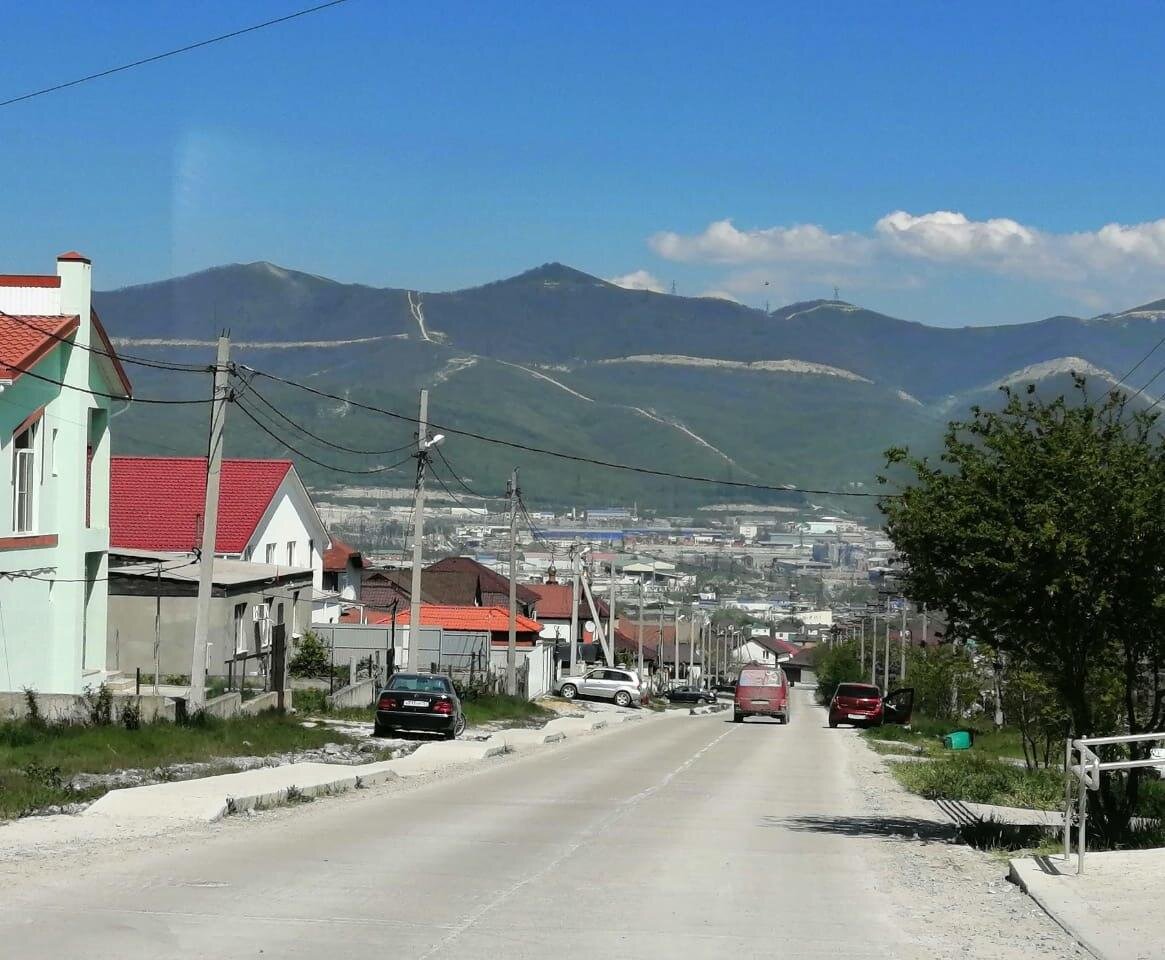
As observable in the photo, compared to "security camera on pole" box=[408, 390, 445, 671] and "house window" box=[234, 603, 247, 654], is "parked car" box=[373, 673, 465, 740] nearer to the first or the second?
"security camera on pole" box=[408, 390, 445, 671]

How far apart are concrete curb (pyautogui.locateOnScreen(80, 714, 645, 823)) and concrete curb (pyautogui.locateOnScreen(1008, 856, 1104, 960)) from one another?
7868 millimetres

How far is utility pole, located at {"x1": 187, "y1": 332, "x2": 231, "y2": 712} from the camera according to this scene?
90.3 ft

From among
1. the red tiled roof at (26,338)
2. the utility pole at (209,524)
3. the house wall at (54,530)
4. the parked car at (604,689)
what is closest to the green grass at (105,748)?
the utility pole at (209,524)

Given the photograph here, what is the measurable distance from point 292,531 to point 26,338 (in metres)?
30.3

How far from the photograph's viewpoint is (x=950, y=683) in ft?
193

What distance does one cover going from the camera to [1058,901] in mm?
12164

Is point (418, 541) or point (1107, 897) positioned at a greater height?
point (418, 541)

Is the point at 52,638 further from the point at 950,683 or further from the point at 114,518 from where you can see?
the point at 950,683

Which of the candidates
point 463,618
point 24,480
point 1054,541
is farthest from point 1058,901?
point 463,618

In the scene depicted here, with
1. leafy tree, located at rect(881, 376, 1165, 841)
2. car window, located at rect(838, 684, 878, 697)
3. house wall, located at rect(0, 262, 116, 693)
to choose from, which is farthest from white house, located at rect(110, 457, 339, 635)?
leafy tree, located at rect(881, 376, 1165, 841)

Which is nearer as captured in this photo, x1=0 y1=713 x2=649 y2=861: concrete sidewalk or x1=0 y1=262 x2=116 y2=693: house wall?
x1=0 y1=713 x2=649 y2=861: concrete sidewalk

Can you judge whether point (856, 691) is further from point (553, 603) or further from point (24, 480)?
point (553, 603)

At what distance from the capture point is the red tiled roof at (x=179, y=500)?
52531 millimetres

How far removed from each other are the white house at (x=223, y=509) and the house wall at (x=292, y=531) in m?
0.03
